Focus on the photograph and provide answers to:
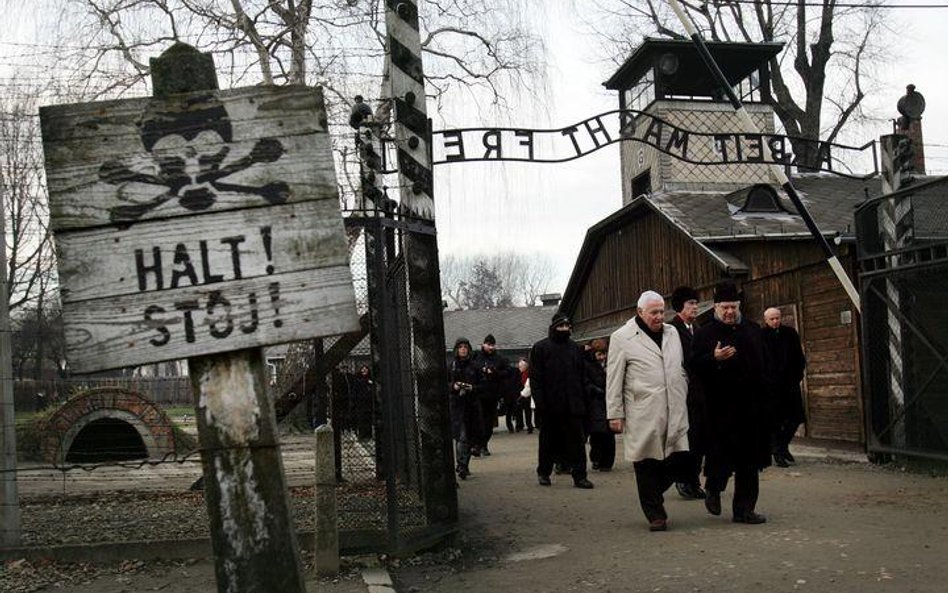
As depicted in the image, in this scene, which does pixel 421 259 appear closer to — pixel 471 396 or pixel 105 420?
pixel 471 396

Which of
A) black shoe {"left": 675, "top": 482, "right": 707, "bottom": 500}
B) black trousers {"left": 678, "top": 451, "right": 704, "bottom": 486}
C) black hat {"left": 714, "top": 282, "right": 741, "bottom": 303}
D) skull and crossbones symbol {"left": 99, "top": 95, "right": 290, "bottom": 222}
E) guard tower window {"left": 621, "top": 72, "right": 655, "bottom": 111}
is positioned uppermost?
guard tower window {"left": 621, "top": 72, "right": 655, "bottom": 111}

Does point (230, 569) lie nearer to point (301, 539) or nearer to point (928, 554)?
point (301, 539)

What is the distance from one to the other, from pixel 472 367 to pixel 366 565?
276 inches

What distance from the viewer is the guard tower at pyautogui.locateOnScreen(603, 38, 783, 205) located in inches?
1021

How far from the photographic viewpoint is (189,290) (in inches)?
97.4

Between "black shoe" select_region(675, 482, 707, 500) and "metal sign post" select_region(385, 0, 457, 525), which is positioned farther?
"black shoe" select_region(675, 482, 707, 500)

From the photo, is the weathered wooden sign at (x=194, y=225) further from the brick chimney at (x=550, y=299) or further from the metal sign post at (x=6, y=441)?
the brick chimney at (x=550, y=299)

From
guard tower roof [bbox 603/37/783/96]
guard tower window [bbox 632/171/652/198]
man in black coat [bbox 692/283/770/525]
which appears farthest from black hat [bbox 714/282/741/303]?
guard tower roof [bbox 603/37/783/96]

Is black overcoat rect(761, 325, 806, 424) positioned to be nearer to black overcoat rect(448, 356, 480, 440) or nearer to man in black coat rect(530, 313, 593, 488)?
man in black coat rect(530, 313, 593, 488)

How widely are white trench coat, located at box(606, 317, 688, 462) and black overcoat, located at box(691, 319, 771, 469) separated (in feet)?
0.76

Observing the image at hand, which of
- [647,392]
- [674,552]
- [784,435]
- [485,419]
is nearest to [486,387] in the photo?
[485,419]

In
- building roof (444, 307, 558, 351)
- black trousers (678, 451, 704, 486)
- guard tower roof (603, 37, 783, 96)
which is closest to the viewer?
black trousers (678, 451, 704, 486)

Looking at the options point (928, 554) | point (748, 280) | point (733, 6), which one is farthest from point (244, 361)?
point (733, 6)

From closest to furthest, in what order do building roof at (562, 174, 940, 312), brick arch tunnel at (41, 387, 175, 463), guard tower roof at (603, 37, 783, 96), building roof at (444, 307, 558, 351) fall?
brick arch tunnel at (41, 387, 175, 463)
building roof at (562, 174, 940, 312)
guard tower roof at (603, 37, 783, 96)
building roof at (444, 307, 558, 351)
